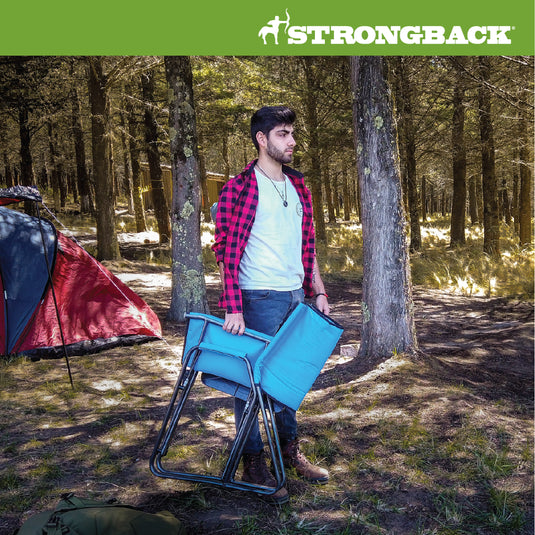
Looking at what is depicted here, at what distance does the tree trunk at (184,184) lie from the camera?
768 centimetres

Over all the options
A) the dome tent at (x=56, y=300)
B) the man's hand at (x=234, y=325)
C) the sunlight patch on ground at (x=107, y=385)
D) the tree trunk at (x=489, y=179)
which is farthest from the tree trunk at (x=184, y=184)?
the tree trunk at (x=489, y=179)

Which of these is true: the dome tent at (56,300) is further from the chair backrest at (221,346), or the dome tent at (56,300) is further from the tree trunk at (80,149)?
the tree trunk at (80,149)

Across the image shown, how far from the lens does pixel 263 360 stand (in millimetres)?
2758

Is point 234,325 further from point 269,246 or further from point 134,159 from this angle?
point 134,159

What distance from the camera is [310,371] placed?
112 inches

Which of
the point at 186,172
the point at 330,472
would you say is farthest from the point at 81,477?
the point at 186,172

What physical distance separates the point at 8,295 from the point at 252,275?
187 inches

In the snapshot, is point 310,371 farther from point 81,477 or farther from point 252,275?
point 81,477

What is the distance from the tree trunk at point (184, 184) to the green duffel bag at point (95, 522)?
5477 millimetres

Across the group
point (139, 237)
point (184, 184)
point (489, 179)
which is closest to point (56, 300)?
point (184, 184)

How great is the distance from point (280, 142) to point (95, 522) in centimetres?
218

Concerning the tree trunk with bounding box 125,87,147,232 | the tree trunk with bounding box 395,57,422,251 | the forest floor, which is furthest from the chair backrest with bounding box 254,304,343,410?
the tree trunk with bounding box 125,87,147,232

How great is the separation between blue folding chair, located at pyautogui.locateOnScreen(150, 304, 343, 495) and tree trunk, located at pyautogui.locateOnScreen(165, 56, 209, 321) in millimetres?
4998
